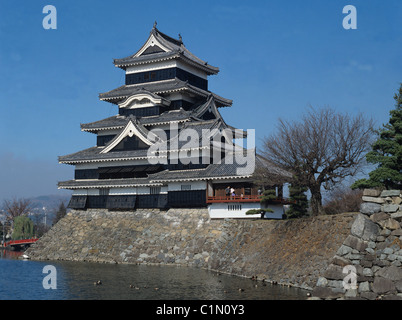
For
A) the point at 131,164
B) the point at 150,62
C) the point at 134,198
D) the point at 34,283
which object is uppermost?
the point at 150,62

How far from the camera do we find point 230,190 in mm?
39188

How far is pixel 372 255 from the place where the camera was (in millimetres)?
20422

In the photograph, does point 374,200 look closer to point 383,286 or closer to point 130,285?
point 383,286

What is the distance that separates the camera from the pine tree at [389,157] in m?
26.7

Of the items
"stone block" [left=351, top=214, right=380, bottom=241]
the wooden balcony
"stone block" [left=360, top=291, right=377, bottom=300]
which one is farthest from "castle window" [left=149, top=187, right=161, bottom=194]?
"stone block" [left=360, top=291, right=377, bottom=300]

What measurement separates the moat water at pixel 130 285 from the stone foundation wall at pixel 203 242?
56.6 inches

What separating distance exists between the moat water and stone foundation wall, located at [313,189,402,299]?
9.87 ft

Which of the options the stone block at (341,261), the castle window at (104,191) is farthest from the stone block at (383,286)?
the castle window at (104,191)

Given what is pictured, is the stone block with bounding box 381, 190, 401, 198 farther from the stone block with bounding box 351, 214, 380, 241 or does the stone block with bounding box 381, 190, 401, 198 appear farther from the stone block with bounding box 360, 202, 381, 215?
the stone block with bounding box 351, 214, 380, 241

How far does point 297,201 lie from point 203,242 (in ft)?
25.2

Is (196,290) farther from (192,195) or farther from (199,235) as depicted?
(192,195)

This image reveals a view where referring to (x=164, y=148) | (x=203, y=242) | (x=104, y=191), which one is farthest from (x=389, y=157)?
(x=104, y=191)
